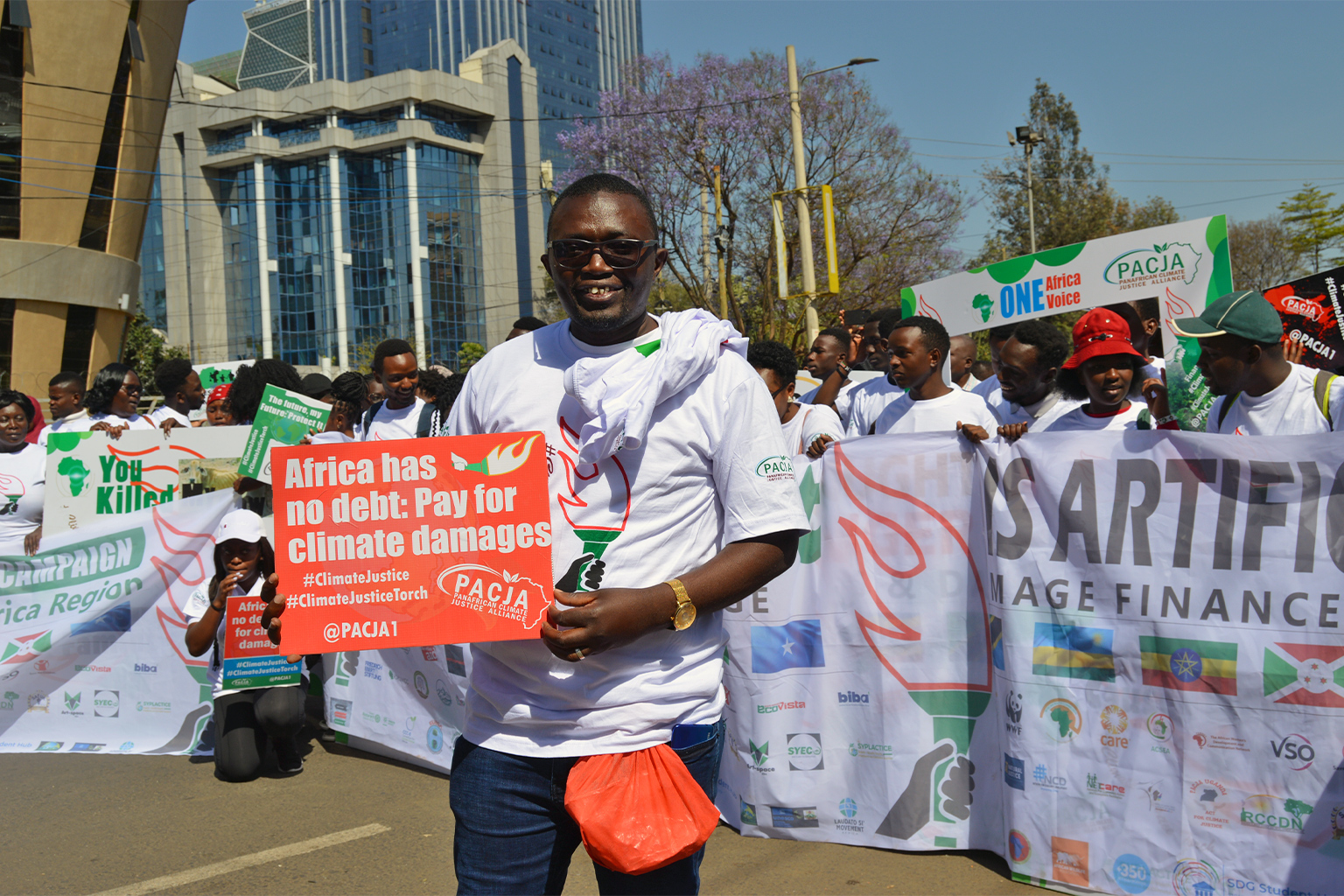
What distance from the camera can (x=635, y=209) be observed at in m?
1.99

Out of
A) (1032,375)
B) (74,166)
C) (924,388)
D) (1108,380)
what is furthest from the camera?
(74,166)

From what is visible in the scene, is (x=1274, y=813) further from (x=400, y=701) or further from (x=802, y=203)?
(x=802, y=203)

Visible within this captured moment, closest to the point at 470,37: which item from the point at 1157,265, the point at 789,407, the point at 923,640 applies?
the point at 1157,265

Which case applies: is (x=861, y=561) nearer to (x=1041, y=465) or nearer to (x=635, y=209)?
(x=1041, y=465)

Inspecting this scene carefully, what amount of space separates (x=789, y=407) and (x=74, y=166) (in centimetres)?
3081

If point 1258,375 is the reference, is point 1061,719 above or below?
below

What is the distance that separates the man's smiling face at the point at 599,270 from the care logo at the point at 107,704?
488cm

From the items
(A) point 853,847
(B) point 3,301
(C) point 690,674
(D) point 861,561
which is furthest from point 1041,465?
(B) point 3,301

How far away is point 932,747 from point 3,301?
33.2m

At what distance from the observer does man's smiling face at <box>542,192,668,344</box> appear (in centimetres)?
196

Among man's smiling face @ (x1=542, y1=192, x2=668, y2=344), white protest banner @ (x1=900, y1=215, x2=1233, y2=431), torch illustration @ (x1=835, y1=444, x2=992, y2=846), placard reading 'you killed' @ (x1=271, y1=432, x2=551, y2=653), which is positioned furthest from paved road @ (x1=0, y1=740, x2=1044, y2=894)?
white protest banner @ (x1=900, y1=215, x2=1233, y2=431)

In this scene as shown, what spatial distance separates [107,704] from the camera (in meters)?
5.62

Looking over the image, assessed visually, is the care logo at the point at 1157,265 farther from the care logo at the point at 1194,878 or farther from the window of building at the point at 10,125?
the window of building at the point at 10,125

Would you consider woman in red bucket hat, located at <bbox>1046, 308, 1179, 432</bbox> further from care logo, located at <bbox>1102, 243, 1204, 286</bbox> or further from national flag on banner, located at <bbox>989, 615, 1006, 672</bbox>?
care logo, located at <bbox>1102, 243, 1204, 286</bbox>
